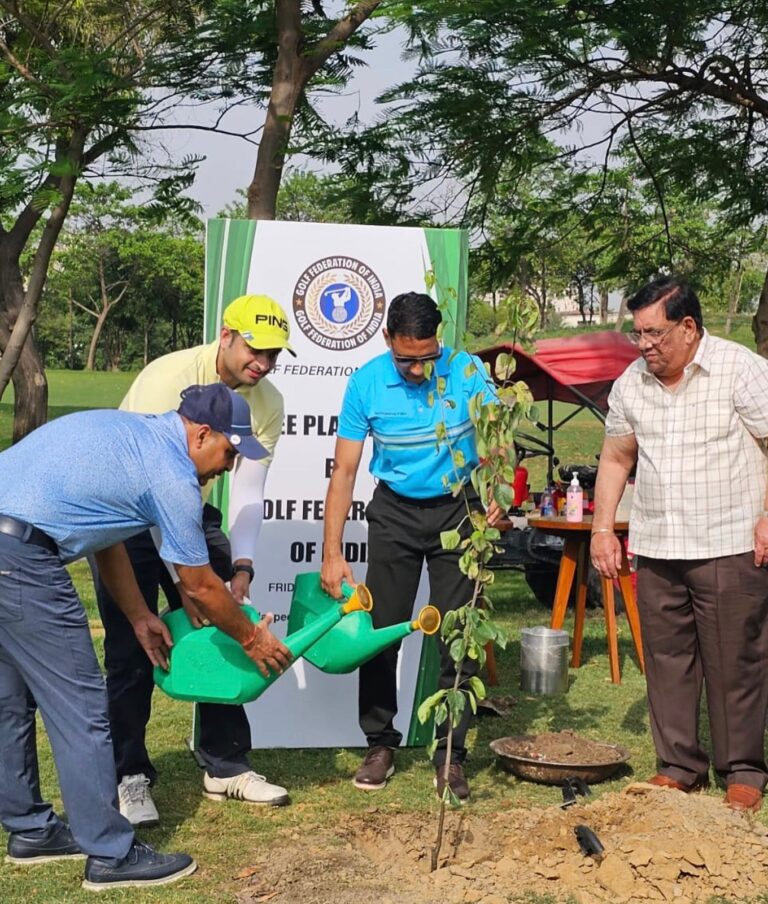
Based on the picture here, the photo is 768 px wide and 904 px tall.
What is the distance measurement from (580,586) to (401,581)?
2.55m

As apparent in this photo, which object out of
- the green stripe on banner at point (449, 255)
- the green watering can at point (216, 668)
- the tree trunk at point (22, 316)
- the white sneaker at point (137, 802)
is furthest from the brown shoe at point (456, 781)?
the tree trunk at point (22, 316)

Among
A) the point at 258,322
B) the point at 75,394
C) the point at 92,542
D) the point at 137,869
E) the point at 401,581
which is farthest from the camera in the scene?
the point at 75,394

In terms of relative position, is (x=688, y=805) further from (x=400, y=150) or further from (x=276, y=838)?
(x=400, y=150)

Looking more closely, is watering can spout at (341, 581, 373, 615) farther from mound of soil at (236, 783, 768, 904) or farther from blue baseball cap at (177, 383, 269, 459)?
blue baseball cap at (177, 383, 269, 459)

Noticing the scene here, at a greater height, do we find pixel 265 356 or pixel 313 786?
pixel 265 356

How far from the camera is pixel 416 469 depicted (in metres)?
4.92

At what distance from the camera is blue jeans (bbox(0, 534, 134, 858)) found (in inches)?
144

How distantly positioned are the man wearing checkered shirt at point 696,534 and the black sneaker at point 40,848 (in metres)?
2.28

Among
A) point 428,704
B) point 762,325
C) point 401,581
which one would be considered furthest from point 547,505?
point 428,704

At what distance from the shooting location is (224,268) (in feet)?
17.6

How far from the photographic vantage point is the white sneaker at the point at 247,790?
15.7ft

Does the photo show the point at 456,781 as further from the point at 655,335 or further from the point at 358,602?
the point at 655,335

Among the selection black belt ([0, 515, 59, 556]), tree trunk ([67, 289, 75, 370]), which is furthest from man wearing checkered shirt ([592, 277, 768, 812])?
tree trunk ([67, 289, 75, 370])

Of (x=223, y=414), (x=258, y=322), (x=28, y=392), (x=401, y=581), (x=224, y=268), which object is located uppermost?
(x=224, y=268)
